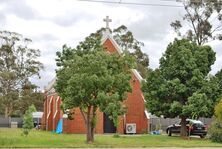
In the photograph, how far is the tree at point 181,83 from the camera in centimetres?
4181

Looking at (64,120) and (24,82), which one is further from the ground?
(24,82)

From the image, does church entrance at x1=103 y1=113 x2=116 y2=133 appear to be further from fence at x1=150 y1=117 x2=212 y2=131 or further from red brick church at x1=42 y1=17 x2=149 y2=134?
fence at x1=150 y1=117 x2=212 y2=131

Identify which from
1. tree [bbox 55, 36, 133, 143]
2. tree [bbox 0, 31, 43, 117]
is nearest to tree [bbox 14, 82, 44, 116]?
tree [bbox 0, 31, 43, 117]

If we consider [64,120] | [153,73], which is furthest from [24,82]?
[153,73]

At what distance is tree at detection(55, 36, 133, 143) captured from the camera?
33.1 meters

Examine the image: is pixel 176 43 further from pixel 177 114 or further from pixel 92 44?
pixel 92 44

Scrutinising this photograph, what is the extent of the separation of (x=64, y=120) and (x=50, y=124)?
10.7m

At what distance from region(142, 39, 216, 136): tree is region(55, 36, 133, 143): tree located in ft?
28.3

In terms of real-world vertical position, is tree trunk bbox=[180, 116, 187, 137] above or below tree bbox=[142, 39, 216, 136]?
below

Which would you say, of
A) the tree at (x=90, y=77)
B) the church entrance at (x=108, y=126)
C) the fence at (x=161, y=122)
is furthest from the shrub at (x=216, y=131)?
the fence at (x=161, y=122)

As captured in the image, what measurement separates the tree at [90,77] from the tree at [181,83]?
8.64 metres

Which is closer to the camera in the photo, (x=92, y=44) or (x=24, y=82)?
(x=92, y=44)

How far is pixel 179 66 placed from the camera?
43.5m

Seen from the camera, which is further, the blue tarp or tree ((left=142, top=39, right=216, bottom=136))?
the blue tarp
